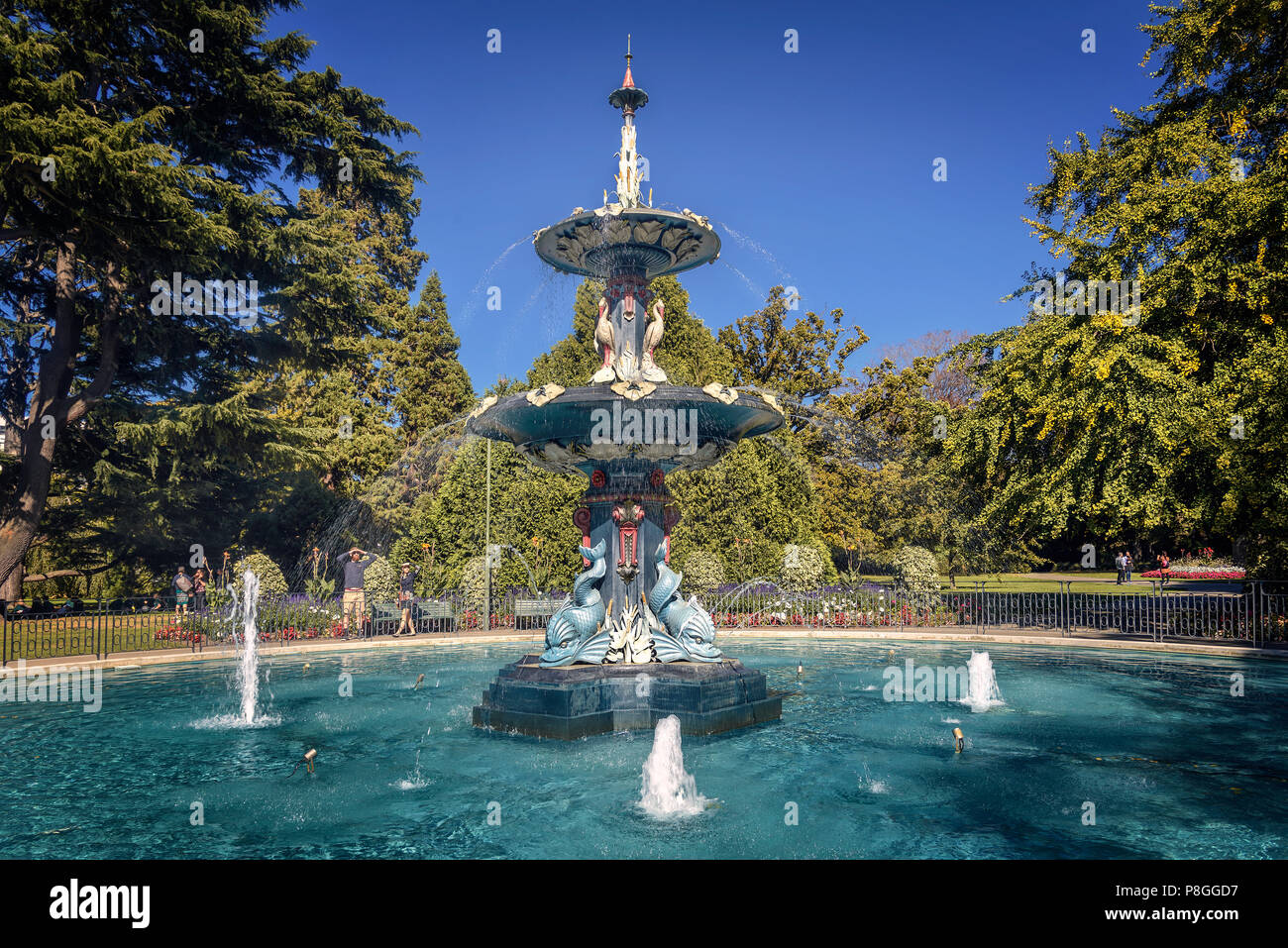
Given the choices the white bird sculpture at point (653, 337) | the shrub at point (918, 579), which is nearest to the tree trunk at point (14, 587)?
the white bird sculpture at point (653, 337)

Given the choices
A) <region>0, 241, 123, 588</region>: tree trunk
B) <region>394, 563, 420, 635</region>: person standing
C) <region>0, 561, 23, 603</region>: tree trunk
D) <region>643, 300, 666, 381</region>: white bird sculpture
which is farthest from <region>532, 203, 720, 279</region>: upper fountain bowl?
<region>0, 561, 23, 603</region>: tree trunk

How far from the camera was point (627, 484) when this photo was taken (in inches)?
422

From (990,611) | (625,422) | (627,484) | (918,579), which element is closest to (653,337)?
(625,422)

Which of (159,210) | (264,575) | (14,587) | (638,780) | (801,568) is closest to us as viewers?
(638,780)

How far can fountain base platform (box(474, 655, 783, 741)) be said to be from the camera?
9117 millimetres

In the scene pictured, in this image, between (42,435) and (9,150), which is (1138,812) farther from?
(42,435)

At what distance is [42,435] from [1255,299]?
30.9 metres

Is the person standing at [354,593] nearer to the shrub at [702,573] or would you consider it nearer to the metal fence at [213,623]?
the metal fence at [213,623]

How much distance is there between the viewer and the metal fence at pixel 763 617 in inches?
674

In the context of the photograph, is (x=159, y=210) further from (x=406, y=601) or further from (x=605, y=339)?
(x=605, y=339)

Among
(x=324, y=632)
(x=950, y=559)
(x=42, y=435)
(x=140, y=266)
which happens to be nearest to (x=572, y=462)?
(x=324, y=632)

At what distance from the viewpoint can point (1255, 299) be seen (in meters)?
17.2

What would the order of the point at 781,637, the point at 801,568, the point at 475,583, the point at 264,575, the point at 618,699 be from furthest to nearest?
the point at 801,568 → the point at 475,583 → the point at 264,575 → the point at 781,637 → the point at 618,699

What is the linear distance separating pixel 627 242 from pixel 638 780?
24.1 ft
